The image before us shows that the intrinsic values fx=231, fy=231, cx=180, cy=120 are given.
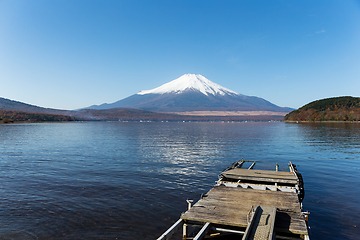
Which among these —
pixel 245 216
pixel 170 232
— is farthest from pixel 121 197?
pixel 245 216

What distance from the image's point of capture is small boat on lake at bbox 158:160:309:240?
9.54 meters

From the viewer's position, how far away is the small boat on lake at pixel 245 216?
9.54 metres

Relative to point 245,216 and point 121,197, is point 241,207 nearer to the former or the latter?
point 245,216

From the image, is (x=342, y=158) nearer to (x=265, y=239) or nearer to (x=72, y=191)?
(x=265, y=239)

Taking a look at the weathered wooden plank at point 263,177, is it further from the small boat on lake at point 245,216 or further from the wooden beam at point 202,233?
the wooden beam at point 202,233

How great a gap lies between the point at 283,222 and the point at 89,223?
33.4ft

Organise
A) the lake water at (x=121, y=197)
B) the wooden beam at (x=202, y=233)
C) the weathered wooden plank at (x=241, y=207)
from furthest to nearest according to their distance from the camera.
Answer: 1. the lake water at (x=121, y=197)
2. the weathered wooden plank at (x=241, y=207)
3. the wooden beam at (x=202, y=233)

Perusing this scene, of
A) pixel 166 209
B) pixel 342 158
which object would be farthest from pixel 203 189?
pixel 342 158

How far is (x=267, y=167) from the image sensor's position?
31000 millimetres

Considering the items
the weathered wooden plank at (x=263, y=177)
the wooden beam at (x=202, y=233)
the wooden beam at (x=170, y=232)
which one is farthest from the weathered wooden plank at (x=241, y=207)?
the weathered wooden plank at (x=263, y=177)

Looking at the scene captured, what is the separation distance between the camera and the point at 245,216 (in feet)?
35.1

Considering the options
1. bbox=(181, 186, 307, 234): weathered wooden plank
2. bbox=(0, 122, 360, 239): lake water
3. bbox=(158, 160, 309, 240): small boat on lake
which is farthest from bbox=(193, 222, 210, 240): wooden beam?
bbox=(0, 122, 360, 239): lake water

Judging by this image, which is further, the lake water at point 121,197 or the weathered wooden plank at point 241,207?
the lake water at point 121,197

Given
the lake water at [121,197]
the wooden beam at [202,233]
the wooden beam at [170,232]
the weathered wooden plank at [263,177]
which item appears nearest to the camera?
the wooden beam at [170,232]
